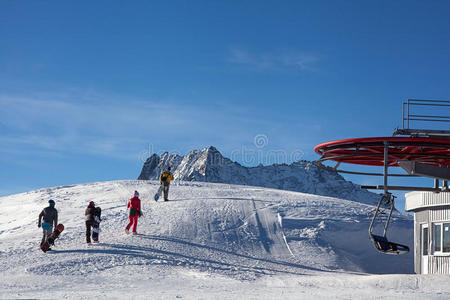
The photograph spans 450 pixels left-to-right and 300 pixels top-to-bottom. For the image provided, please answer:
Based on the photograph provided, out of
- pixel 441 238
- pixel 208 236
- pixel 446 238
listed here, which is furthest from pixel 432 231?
pixel 208 236

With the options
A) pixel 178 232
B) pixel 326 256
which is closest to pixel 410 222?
pixel 326 256

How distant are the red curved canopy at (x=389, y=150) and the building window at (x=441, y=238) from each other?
27.1 feet

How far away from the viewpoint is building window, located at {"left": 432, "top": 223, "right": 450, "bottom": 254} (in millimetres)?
21875

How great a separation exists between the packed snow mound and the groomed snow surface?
0.05 m

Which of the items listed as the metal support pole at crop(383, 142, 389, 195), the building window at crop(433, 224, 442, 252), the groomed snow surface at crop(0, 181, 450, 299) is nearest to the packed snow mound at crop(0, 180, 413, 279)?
the groomed snow surface at crop(0, 181, 450, 299)

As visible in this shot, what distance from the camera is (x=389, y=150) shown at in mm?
13258

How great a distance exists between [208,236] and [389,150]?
12.9 meters

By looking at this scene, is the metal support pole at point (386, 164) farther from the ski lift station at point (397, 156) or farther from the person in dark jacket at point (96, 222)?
the person in dark jacket at point (96, 222)

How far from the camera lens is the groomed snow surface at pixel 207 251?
14977 millimetres

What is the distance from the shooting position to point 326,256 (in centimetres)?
2491

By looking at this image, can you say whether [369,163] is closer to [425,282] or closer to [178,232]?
[425,282]

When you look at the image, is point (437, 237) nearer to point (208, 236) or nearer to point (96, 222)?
point (208, 236)

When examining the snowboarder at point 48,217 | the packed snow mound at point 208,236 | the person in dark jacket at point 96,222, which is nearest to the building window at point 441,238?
the packed snow mound at point 208,236

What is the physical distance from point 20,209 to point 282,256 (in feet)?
55.3
